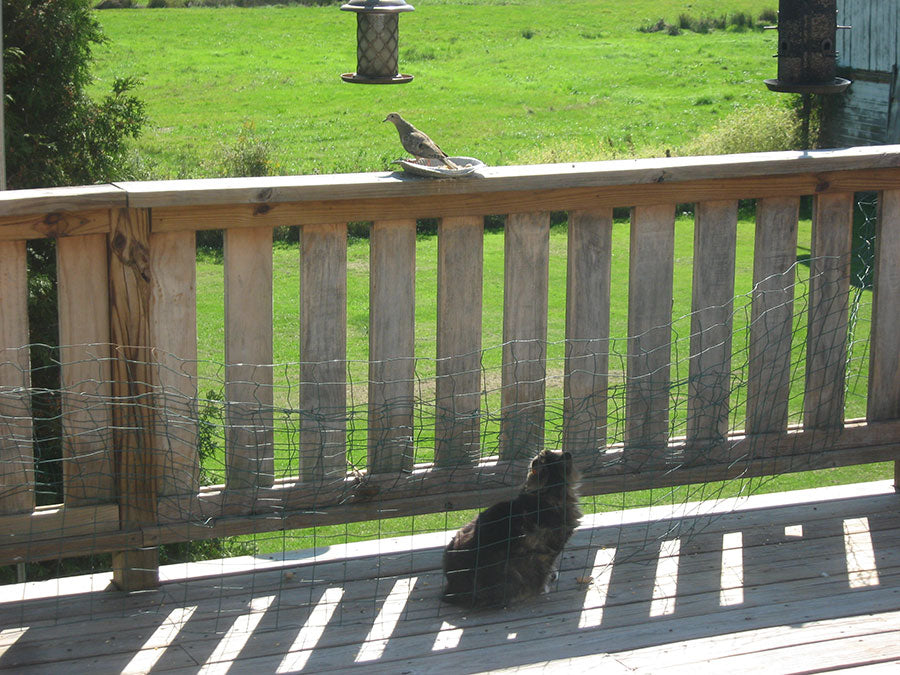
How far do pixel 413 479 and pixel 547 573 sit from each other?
52cm

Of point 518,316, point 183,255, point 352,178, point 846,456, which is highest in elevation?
point 352,178

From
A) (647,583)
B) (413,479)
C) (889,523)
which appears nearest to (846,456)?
(889,523)

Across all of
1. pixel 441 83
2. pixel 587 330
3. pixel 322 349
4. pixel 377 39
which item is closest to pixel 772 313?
pixel 587 330

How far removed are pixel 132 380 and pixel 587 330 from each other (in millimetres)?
1472

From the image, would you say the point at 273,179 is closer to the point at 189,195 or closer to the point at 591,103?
the point at 189,195

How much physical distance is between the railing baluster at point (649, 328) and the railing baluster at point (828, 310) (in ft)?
1.78

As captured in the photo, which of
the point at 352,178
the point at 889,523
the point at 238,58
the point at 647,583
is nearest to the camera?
the point at 352,178

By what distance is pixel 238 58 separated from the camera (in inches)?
1056

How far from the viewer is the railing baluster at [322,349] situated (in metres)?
3.42

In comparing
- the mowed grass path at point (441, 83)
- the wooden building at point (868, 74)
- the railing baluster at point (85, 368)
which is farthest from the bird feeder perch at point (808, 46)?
the wooden building at point (868, 74)

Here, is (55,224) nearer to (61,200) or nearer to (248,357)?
(61,200)

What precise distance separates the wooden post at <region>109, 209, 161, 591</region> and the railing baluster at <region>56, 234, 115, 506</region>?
0.10 feet

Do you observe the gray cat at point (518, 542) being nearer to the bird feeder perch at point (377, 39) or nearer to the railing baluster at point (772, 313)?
the railing baluster at point (772, 313)

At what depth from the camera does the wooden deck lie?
3156 mm
